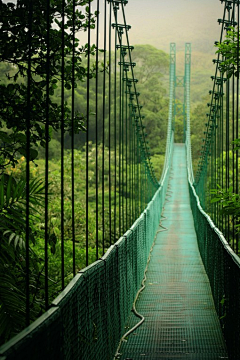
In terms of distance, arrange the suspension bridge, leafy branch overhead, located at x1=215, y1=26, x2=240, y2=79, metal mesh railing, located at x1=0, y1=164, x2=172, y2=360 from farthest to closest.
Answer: leafy branch overhead, located at x1=215, y1=26, x2=240, y2=79 → the suspension bridge → metal mesh railing, located at x1=0, y1=164, x2=172, y2=360

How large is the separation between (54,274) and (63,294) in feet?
21.4

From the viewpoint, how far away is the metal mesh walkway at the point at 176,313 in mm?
3568

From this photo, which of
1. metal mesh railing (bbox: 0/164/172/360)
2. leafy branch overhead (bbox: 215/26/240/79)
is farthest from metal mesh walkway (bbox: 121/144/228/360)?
leafy branch overhead (bbox: 215/26/240/79)

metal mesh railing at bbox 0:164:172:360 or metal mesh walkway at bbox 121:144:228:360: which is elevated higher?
metal mesh railing at bbox 0:164:172:360

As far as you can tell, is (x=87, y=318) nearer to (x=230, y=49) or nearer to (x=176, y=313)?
(x=230, y=49)

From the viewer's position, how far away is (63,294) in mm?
2043

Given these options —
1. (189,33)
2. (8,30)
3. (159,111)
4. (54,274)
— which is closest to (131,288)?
(8,30)

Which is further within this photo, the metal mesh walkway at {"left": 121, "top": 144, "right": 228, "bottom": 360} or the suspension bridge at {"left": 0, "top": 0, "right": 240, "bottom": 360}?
the metal mesh walkway at {"left": 121, "top": 144, "right": 228, "bottom": 360}

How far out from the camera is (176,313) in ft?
15.3

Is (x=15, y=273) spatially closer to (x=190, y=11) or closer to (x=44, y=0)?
(x=44, y=0)

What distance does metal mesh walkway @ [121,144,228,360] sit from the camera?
3.57 m

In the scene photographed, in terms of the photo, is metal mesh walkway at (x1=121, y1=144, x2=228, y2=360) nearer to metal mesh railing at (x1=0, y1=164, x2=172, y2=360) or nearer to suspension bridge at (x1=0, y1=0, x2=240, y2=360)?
suspension bridge at (x1=0, y1=0, x2=240, y2=360)

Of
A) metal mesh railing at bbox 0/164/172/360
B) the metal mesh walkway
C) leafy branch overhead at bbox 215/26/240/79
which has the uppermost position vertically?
leafy branch overhead at bbox 215/26/240/79

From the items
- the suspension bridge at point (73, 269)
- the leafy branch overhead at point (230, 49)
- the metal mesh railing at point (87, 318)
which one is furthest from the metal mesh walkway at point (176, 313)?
the leafy branch overhead at point (230, 49)
